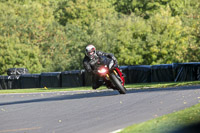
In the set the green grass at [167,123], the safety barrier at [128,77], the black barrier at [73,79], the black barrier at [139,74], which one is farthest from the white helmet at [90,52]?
the black barrier at [73,79]

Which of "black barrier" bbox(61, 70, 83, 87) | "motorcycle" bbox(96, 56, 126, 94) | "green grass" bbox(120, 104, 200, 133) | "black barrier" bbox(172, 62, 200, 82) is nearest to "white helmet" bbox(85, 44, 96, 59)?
"motorcycle" bbox(96, 56, 126, 94)

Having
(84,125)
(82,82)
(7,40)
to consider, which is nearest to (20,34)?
(7,40)

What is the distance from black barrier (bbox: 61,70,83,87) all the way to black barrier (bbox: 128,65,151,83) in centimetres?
376

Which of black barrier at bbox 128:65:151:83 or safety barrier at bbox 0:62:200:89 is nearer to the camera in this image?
safety barrier at bbox 0:62:200:89

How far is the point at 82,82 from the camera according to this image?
1357 inches

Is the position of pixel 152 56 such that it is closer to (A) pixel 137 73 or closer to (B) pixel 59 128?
(A) pixel 137 73

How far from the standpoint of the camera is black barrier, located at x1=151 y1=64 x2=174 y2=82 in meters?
30.9

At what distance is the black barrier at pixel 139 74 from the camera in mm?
31859

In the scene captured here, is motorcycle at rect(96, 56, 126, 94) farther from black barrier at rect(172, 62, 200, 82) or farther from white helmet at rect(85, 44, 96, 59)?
black barrier at rect(172, 62, 200, 82)

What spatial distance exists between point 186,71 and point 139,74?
11.8 ft

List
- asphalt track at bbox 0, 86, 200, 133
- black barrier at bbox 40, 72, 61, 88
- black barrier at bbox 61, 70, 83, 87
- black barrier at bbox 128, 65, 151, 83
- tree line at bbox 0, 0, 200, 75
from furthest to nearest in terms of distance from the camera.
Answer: tree line at bbox 0, 0, 200, 75, black barrier at bbox 40, 72, 61, 88, black barrier at bbox 61, 70, 83, 87, black barrier at bbox 128, 65, 151, 83, asphalt track at bbox 0, 86, 200, 133

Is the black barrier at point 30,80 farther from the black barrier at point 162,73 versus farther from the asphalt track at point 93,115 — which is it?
the asphalt track at point 93,115

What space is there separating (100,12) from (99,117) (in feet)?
243

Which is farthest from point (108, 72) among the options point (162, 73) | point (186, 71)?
point (162, 73)
